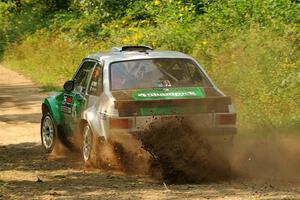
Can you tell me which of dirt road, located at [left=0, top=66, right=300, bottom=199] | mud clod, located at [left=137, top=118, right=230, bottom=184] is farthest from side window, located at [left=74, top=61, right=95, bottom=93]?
mud clod, located at [left=137, top=118, right=230, bottom=184]

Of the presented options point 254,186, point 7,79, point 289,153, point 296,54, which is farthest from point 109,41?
point 254,186

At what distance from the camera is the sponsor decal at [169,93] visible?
28.1ft

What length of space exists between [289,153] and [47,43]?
18.6m

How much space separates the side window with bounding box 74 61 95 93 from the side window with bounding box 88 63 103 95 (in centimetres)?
26

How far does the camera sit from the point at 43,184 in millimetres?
8195

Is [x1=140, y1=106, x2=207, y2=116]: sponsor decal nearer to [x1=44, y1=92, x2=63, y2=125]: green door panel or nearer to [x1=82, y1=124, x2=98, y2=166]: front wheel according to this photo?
Result: [x1=82, y1=124, x2=98, y2=166]: front wheel

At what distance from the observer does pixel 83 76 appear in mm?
10281

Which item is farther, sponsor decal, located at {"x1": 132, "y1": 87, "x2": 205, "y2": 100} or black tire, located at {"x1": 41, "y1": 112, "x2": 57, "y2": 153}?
black tire, located at {"x1": 41, "y1": 112, "x2": 57, "y2": 153}

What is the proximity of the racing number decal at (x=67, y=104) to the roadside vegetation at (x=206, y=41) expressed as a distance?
126 inches

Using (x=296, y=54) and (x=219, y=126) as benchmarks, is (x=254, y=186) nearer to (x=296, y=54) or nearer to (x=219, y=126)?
(x=219, y=126)

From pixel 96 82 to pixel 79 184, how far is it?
191cm

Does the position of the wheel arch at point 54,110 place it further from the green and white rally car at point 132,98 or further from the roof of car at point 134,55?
the roof of car at point 134,55

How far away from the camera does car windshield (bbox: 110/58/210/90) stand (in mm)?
9117

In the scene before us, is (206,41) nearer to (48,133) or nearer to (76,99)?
(48,133)
